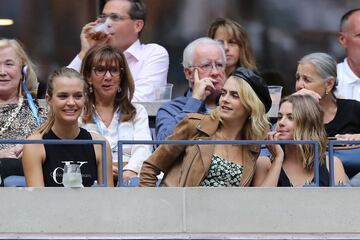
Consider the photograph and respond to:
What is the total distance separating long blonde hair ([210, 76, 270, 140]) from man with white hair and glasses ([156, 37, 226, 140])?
64 cm

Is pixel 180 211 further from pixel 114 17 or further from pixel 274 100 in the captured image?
pixel 114 17

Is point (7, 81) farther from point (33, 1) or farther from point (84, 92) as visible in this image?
point (33, 1)

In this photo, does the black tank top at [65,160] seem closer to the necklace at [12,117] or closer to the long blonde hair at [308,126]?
the necklace at [12,117]

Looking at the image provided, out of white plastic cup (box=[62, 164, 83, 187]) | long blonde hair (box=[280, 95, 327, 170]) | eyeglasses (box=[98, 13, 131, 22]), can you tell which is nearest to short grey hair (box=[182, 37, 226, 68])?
Result: eyeglasses (box=[98, 13, 131, 22])

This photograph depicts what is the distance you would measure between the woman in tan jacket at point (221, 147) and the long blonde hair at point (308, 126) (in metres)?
0.27

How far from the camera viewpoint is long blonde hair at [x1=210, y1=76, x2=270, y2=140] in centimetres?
1086

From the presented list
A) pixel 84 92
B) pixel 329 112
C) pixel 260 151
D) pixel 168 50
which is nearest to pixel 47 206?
pixel 84 92

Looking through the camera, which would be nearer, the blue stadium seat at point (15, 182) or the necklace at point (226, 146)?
the necklace at point (226, 146)

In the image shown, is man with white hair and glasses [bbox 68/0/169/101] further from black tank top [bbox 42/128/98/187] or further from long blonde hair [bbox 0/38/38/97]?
black tank top [bbox 42/128/98/187]

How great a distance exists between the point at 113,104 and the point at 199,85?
707 millimetres

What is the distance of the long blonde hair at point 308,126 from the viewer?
11.0 m

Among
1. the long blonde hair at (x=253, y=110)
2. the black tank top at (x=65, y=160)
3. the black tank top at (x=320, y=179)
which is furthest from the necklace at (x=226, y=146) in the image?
the black tank top at (x=65, y=160)

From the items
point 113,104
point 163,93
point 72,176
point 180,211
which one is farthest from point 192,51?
point 72,176

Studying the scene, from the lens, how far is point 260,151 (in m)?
11.2
